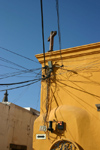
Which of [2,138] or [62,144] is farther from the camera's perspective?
[2,138]

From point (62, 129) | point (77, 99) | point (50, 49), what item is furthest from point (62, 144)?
point (50, 49)

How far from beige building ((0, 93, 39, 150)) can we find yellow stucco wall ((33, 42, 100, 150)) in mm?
5459

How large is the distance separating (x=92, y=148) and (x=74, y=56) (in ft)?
14.1

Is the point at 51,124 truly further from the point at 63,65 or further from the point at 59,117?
the point at 63,65

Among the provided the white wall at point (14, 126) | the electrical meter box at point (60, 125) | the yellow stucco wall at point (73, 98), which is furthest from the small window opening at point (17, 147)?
the electrical meter box at point (60, 125)

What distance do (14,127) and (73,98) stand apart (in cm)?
740

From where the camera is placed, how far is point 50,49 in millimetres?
9383

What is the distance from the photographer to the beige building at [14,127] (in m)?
12.4

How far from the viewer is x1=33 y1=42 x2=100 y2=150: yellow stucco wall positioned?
22.9 feet

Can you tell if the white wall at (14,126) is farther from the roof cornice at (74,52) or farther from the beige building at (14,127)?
the roof cornice at (74,52)

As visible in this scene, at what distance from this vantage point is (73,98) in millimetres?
7871

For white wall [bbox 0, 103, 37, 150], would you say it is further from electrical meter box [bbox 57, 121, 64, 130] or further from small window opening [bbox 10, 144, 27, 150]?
electrical meter box [bbox 57, 121, 64, 130]

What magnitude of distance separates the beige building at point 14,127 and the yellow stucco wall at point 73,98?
546cm

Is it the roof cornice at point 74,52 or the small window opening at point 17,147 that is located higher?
the roof cornice at point 74,52
